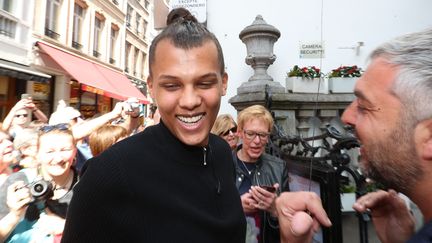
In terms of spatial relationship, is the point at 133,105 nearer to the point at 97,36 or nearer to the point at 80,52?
the point at 80,52

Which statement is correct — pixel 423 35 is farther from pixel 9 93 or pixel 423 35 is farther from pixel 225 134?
pixel 9 93

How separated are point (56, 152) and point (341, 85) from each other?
2940 millimetres

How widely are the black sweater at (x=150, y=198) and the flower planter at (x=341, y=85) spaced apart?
270cm

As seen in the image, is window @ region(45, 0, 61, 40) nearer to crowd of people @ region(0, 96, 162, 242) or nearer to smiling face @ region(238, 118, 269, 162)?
crowd of people @ region(0, 96, 162, 242)

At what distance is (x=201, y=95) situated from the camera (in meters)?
1.02

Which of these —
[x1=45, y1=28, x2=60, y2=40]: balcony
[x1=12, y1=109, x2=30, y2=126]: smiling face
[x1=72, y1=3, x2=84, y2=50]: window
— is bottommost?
[x1=12, y1=109, x2=30, y2=126]: smiling face

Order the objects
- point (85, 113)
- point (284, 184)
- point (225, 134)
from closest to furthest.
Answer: point (284, 184) < point (225, 134) < point (85, 113)

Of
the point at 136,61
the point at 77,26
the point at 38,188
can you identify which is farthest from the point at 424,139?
the point at 136,61

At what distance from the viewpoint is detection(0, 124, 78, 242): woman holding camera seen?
1392 millimetres

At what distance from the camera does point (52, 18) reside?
13.2 metres

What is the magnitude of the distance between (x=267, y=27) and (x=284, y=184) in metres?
2.31

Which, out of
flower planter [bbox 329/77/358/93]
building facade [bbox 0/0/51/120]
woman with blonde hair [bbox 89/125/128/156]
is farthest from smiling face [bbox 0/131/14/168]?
building facade [bbox 0/0/51/120]

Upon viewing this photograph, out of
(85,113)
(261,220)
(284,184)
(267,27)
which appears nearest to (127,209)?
(261,220)

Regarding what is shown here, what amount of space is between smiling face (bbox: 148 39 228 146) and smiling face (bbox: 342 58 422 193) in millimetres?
496
